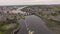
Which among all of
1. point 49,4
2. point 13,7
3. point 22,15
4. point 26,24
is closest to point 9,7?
point 13,7

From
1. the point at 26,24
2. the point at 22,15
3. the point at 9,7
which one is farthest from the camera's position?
the point at 9,7

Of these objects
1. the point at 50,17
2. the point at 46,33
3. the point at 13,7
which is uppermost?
the point at 13,7

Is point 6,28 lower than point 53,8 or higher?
lower

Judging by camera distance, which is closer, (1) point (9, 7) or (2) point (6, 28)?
(2) point (6, 28)

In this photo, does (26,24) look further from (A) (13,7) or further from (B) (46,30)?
(A) (13,7)

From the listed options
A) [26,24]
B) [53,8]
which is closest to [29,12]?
[26,24]

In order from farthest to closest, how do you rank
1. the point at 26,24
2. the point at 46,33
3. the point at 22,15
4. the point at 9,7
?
the point at 9,7, the point at 22,15, the point at 26,24, the point at 46,33
